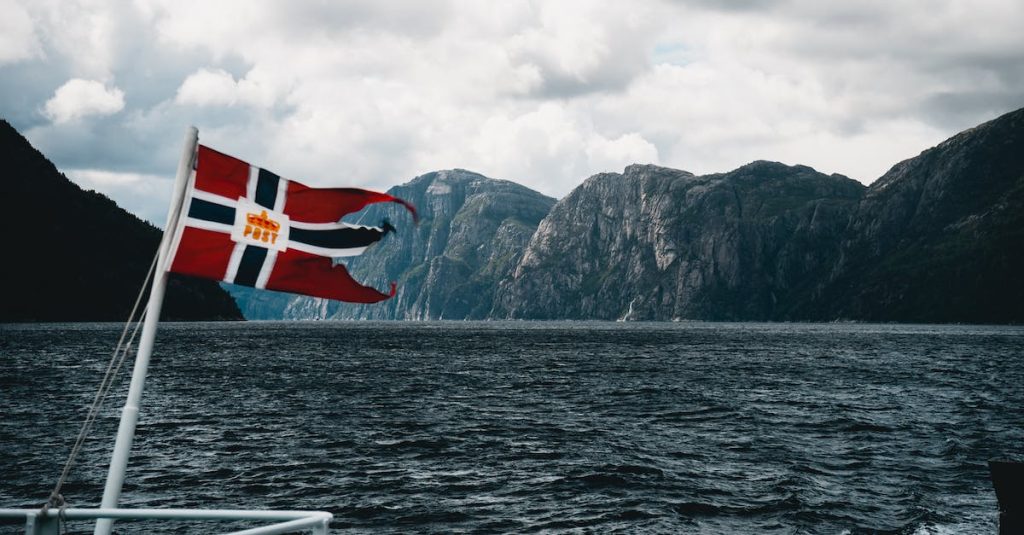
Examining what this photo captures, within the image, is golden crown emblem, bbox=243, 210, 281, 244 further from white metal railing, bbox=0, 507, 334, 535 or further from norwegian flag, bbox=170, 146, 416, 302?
white metal railing, bbox=0, 507, 334, 535

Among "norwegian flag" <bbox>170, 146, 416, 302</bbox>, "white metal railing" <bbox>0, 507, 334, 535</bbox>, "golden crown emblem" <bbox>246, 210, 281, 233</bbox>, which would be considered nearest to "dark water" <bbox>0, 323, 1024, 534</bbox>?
"norwegian flag" <bbox>170, 146, 416, 302</bbox>

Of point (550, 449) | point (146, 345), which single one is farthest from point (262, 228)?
point (550, 449)

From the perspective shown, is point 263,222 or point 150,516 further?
point 263,222

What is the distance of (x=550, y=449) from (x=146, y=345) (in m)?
30.1

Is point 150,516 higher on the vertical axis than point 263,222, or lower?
lower

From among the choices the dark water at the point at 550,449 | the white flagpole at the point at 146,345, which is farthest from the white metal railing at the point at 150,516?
the dark water at the point at 550,449

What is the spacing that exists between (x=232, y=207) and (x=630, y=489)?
22846 millimetres

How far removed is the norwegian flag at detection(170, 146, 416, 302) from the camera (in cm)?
917

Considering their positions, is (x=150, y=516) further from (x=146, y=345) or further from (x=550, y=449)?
(x=550, y=449)

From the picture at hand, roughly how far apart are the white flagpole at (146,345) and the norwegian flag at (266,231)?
220 mm

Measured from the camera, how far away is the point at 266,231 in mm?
9617

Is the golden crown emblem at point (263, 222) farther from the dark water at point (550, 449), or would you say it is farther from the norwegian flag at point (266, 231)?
the dark water at point (550, 449)

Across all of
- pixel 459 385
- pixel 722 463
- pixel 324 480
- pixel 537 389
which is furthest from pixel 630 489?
pixel 459 385

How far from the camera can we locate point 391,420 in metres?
46.5
